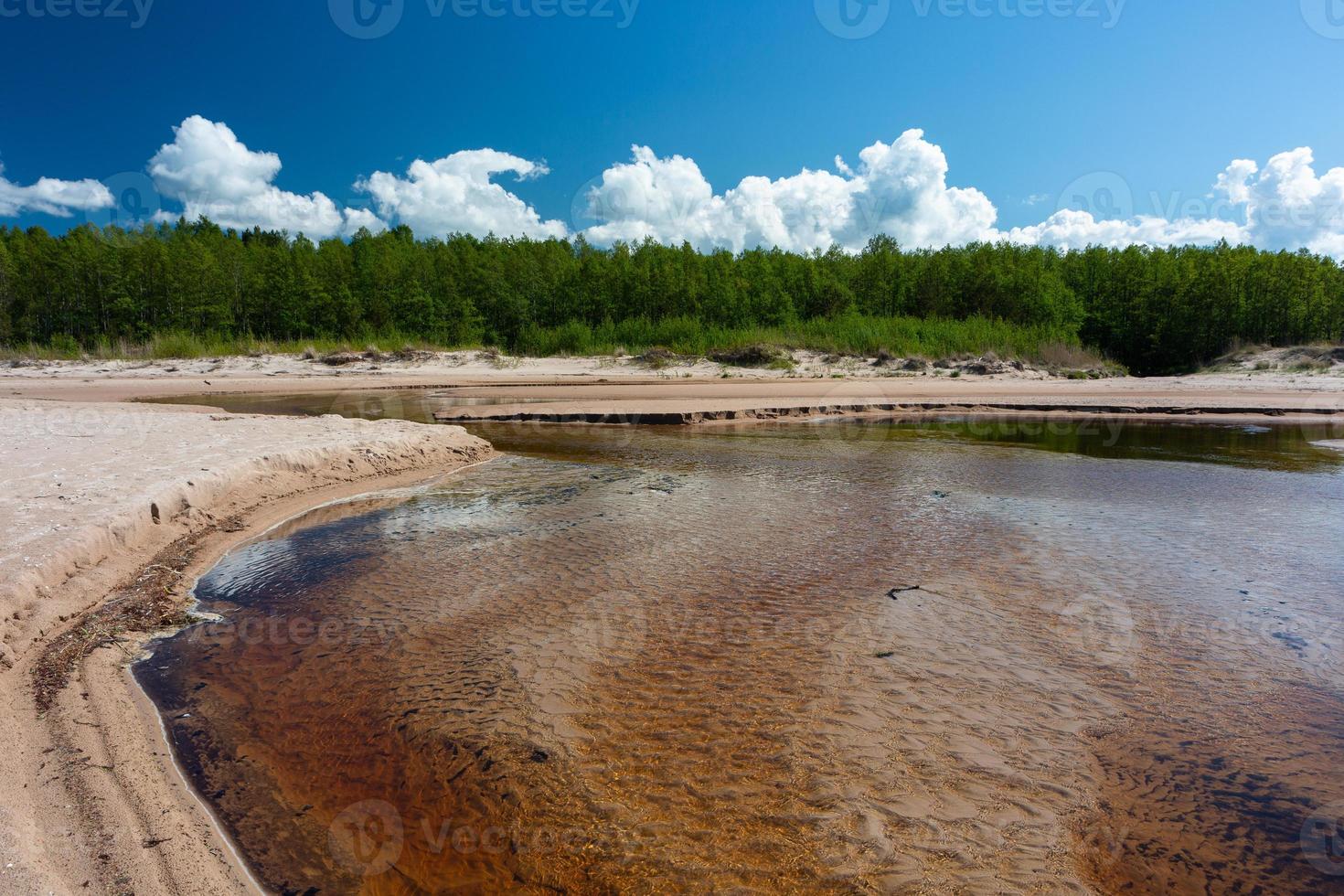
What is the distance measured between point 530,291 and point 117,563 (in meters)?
39.1

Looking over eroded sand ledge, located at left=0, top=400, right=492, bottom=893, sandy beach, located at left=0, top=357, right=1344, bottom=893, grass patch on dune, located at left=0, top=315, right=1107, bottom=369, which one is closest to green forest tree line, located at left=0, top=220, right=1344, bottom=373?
grass patch on dune, located at left=0, top=315, right=1107, bottom=369

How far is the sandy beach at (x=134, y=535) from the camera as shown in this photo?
228 centimetres

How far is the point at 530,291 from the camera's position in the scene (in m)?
42.2

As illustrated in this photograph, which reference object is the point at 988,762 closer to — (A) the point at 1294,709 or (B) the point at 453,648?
(A) the point at 1294,709

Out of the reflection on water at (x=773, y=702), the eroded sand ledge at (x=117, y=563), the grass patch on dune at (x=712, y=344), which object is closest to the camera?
the eroded sand ledge at (x=117, y=563)

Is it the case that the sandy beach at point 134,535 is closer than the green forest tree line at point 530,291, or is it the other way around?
the sandy beach at point 134,535

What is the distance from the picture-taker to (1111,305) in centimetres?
3866

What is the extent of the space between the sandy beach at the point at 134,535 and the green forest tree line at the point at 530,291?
2110 centimetres

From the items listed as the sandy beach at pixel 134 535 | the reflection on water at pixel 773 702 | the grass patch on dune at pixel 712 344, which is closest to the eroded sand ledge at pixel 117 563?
the sandy beach at pixel 134 535

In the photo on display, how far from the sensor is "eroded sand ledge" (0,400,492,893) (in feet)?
7.33

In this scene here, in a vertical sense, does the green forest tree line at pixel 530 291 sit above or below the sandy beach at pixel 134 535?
above

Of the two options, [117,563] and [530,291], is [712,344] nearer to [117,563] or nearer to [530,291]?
[530,291]

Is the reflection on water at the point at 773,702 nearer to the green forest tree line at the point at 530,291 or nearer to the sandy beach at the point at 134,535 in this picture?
the sandy beach at the point at 134,535

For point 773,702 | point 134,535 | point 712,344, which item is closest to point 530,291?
point 712,344
